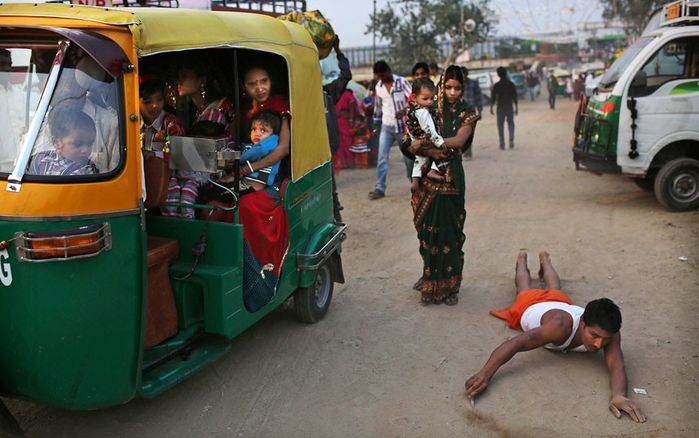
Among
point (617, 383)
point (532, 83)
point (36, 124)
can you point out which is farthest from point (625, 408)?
point (532, 83)

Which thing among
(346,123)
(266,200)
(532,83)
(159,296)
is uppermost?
(532,83)

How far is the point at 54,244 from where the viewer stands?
2.78m

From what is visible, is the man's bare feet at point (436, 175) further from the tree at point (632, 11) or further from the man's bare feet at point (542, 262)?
the tree at point (632, 11)

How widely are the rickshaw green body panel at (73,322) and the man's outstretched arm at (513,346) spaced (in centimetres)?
197

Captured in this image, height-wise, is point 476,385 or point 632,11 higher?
point 632,11

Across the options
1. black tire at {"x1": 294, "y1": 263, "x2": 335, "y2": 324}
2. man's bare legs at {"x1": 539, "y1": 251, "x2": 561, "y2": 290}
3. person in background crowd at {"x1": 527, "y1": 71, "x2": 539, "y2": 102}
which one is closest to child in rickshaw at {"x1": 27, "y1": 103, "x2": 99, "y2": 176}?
black tire at {"x1": 294, "y1": 263, "x2": 335, "y2": 324}

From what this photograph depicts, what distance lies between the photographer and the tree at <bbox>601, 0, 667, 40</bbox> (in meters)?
39.3

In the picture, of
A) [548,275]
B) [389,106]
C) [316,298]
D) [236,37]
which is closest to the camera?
[236,37]

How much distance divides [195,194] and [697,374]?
3.30m

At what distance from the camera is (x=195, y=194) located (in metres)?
4.00

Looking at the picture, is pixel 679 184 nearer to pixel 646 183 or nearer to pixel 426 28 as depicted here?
pixel 646 183

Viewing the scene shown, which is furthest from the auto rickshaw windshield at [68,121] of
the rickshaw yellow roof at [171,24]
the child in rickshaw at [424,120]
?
the child in rickshaw at [424,120]

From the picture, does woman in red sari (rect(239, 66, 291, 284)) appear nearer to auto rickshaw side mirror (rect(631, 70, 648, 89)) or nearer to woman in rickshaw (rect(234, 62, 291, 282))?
woman in rickshaw (rect(234, 62, 291, 282))

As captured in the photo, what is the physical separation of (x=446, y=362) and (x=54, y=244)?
2.63 m
